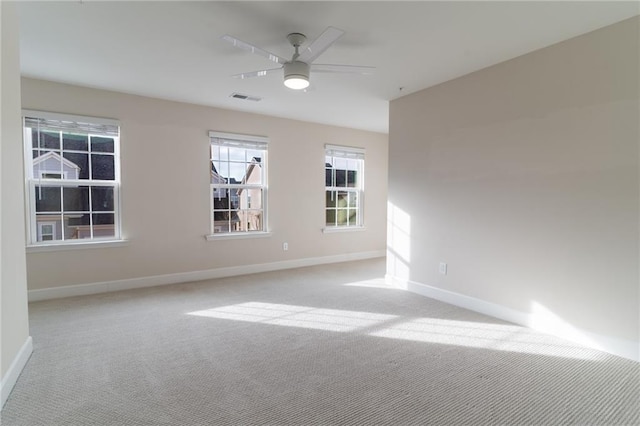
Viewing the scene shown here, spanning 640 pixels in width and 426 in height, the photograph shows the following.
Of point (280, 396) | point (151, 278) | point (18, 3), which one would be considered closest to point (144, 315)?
point (151, 278)

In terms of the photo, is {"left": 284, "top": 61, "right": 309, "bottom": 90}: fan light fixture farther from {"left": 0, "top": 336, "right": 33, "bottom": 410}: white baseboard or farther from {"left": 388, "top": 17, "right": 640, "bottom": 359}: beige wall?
{"left": 0, "top": 336, "right": 33, "bottom": 410}: white baseboard

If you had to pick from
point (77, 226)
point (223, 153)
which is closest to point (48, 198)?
point (77, 226)

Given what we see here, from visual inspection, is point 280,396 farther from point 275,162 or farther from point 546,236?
point 275,162

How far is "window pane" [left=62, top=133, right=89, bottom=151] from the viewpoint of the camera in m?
3.93

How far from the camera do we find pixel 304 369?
2.30m

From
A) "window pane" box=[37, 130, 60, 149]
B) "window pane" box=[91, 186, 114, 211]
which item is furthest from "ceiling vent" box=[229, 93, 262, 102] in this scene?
"window pane" box=[37, 130, 60, 149]

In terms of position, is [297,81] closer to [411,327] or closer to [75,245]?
[411,327]

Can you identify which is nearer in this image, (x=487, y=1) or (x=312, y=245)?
(x=487, y=1)

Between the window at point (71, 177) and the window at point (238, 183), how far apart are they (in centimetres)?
128

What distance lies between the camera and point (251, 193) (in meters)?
5.30

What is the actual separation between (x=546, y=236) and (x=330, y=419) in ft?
8.06

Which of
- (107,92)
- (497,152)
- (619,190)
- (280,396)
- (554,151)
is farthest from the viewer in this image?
(107,92)

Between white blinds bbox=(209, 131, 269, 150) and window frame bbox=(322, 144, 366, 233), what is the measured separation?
128 cm

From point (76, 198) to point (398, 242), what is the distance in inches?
163
